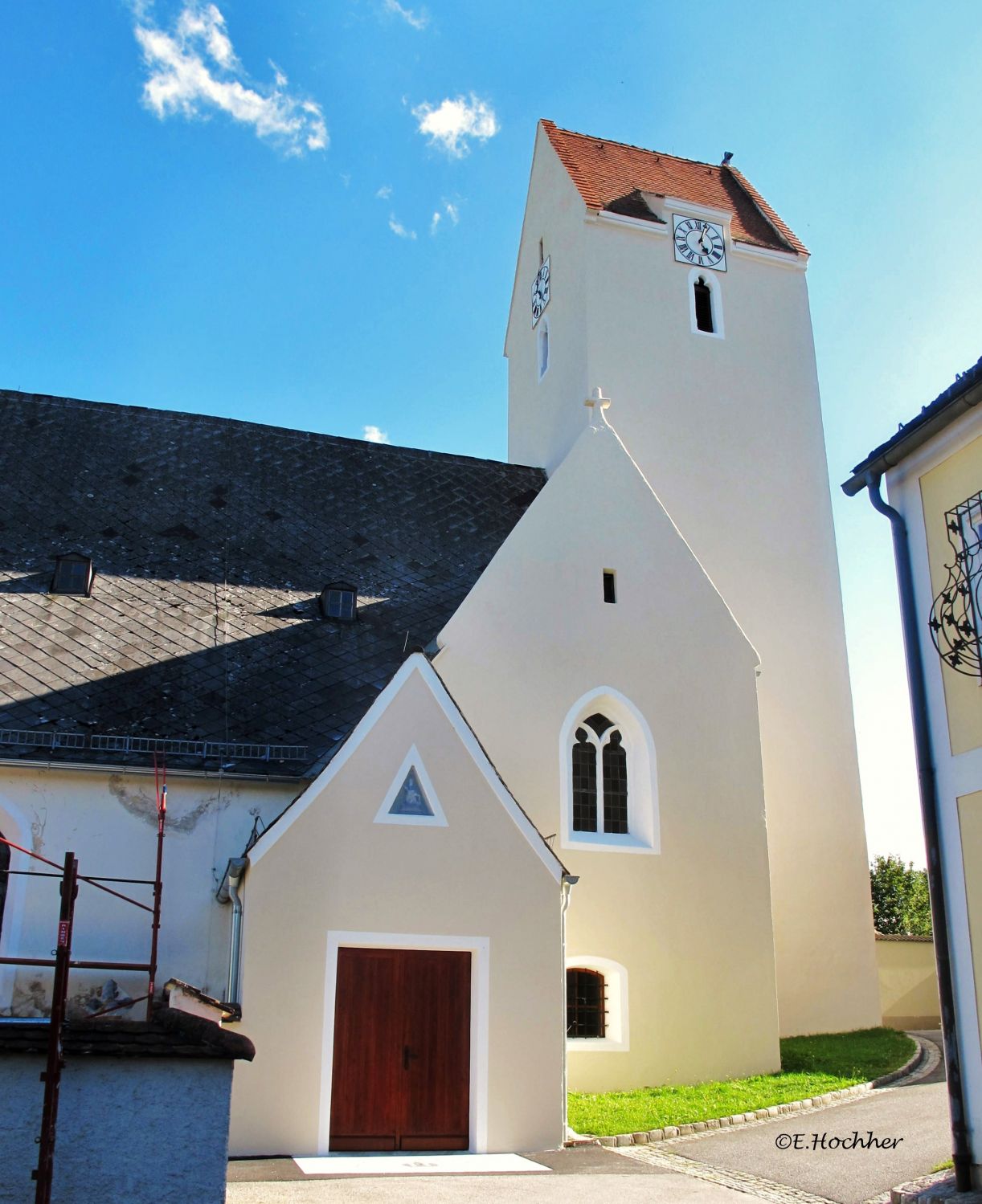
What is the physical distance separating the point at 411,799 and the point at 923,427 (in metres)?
6.15

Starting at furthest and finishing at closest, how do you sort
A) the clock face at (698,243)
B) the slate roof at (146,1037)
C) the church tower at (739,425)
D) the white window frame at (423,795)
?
the clock face at (698,243) < the church tower at (739,425) < the white window frame at (423,795) < the slate roof at (146,1037)

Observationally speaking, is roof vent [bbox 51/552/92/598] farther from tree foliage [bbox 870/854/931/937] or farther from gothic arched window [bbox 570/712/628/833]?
tree foliage [bbox 870/854/931/937]

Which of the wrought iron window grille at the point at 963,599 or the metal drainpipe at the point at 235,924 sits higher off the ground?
the wrought iron window grille at the point at 963,599

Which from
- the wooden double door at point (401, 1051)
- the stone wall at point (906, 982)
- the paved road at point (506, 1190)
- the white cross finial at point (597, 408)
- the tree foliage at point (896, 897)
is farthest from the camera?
the tree foliage at point (896, 897)

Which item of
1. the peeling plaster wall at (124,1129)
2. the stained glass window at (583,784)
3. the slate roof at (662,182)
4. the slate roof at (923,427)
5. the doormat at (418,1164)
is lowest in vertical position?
the doormat at (418,1164)

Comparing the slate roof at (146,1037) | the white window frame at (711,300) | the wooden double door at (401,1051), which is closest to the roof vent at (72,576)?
the wooden double door at (401,1051)

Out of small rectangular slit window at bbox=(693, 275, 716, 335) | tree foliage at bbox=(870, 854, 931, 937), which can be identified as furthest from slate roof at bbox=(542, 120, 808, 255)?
tree foliage at bbox=(870, 854, 931, 937)

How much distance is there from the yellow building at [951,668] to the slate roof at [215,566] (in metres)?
6.80

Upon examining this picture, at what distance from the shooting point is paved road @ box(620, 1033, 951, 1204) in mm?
9633

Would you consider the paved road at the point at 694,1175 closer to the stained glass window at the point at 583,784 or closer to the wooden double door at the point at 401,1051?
the wooden double door at the point at 401,1051

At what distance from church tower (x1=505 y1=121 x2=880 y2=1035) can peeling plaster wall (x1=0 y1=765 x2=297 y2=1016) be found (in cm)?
953

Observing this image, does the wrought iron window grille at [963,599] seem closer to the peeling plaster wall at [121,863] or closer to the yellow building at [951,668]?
the yellow building at [951,668]

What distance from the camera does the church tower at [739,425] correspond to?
1903 cm

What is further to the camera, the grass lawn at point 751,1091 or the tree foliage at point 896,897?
the tree foliage at point 896,897
